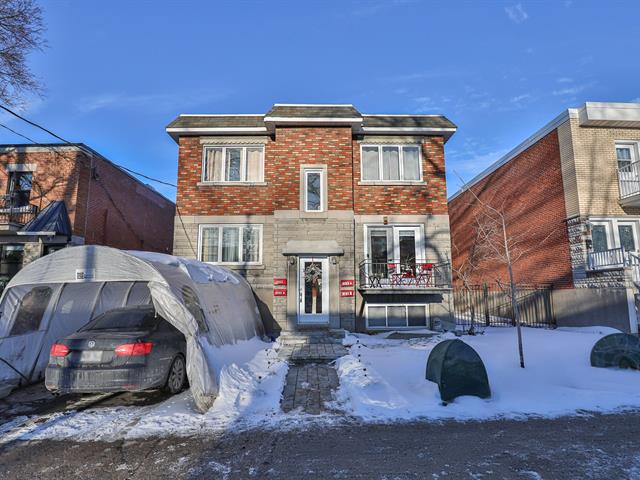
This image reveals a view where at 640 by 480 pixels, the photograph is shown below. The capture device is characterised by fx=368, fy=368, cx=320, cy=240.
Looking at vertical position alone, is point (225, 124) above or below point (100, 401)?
above

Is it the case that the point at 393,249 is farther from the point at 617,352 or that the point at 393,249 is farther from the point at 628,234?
the point at 628,234

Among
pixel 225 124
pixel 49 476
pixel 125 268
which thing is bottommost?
pixel 49 476

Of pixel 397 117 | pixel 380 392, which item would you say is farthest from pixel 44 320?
pixel 397 117

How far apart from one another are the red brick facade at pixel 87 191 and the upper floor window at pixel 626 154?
22.4 m

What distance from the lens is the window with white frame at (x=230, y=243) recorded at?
44.0 ft

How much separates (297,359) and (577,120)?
1404 centimetres

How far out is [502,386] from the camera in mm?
6336

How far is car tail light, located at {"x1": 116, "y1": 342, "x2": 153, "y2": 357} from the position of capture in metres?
5.73

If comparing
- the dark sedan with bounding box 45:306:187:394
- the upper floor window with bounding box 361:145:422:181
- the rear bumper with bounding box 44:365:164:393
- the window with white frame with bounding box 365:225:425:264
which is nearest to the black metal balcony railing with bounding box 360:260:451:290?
the window with white frame with bounding box 365:225:425:264

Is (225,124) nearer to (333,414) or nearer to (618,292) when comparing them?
(333,414)

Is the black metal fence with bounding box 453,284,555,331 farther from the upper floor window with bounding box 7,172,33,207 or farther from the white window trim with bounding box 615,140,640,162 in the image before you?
the upper floor window with bounding box 7,172,33,207

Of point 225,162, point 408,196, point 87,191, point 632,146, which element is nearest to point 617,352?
point 408,196

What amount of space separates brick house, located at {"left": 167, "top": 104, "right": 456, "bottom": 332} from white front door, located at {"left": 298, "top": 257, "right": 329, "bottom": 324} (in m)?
0.03

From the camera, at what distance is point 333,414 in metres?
5.34
